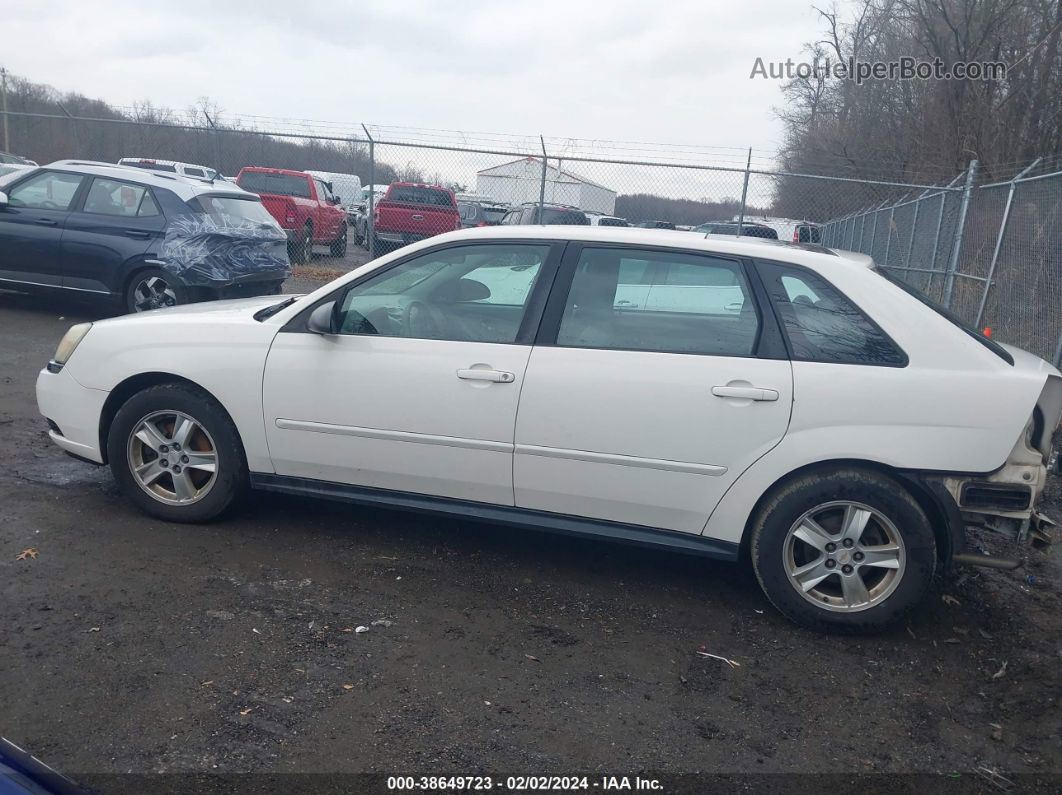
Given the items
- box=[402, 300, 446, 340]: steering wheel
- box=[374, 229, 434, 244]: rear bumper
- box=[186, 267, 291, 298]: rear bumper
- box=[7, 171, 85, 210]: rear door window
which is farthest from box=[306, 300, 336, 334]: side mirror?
box=[374, 229, 434, 244]: rear bumper

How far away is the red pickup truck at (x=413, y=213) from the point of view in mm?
15547

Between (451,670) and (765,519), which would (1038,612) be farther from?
(451,670)

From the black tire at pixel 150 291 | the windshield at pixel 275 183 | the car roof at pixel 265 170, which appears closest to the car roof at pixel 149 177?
the black tire at pixel 150 291

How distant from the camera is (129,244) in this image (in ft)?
29.9

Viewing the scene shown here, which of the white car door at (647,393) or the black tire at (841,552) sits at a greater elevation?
the white car door at (647,393)

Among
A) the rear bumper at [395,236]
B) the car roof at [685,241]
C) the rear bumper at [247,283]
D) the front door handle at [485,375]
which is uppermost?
the car roof at [685,241]

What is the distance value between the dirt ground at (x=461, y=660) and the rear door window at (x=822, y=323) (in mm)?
1209

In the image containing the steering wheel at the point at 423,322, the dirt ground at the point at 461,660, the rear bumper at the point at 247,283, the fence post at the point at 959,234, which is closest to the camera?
the dirt ground at the point at 461,660

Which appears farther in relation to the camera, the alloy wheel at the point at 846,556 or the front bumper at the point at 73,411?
the front bumper at the point at 73,411

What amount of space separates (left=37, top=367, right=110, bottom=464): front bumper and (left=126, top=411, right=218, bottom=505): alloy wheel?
242 mm

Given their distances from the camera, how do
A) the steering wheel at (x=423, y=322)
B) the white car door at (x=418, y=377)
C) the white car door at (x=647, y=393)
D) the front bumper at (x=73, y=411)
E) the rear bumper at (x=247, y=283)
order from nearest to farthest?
1. the white car door at (x=647, y=393)
2. the white car door at (x=418, y=377)
3. the steering wheel at (x=423, y=322)
4. the front bumper at (x=73, y=411)
5. the rear bumper at (x=247, y=283)

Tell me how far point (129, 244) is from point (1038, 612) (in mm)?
8599

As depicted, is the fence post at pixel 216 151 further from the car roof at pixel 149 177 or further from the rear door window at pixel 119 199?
the rear door window at pixel 119 199

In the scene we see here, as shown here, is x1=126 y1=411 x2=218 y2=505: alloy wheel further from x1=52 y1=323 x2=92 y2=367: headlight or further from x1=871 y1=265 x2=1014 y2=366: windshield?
x1=871 y1=265 x2=1014 y2=366: windshield
